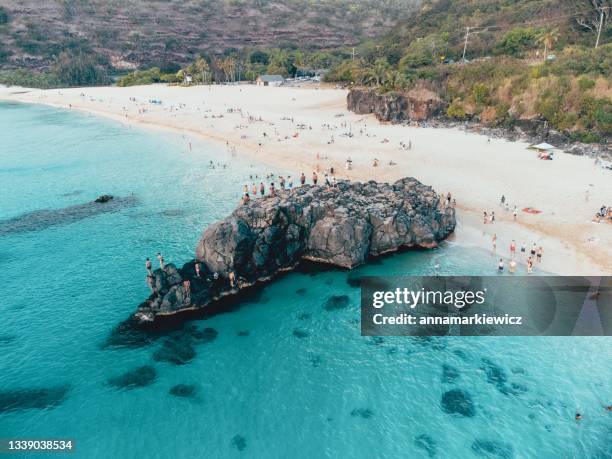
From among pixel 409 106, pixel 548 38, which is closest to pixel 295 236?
pixel 409 106

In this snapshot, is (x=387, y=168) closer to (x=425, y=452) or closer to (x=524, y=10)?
(x=425, y=452)

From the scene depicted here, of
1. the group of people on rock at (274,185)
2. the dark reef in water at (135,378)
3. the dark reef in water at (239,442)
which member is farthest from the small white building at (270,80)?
the dark reef in water at (239,442)

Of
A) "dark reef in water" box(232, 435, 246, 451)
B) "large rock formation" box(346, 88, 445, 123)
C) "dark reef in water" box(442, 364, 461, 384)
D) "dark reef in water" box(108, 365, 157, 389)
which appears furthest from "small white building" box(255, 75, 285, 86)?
"dark reef in water" box(232, 435, 246, 451)

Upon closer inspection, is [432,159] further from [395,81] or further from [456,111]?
[395,81]

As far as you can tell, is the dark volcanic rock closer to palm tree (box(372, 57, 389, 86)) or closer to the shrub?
the shrub

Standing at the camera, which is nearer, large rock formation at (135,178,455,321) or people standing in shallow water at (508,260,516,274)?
large rock formation at (135,178,455,321)

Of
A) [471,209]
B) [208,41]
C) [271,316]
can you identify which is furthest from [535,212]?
→ [208,41]
